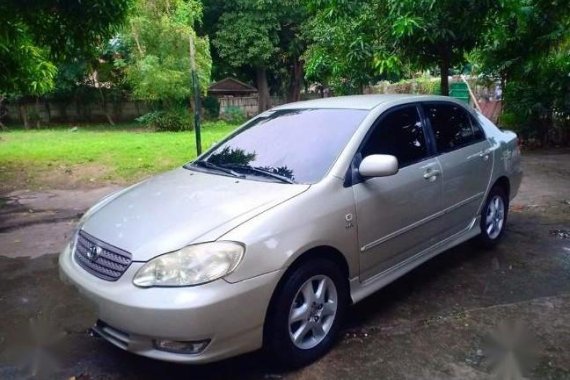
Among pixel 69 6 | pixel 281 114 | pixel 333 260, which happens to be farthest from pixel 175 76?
pixel 333 260

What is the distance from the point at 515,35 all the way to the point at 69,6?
8.04m

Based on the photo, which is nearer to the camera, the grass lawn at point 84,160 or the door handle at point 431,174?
the door handle at point 431,174

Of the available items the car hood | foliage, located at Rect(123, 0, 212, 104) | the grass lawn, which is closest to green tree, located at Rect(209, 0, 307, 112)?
foliage, located at Rect(123, 0, 212, 104)

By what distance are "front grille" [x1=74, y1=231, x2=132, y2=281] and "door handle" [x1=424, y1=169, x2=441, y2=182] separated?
226cm

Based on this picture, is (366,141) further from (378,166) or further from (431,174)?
(431,174)

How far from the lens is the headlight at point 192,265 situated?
8.46 feet

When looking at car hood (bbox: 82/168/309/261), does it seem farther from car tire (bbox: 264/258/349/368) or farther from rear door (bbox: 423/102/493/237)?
rear door (bbox: 423/102/493/237)

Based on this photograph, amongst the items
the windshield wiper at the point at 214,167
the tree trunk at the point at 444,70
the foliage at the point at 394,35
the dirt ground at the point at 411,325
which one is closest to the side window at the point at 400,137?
the windshield wiper at the point at 214,167

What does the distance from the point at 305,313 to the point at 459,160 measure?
2.08m

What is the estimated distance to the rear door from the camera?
412 centimetres

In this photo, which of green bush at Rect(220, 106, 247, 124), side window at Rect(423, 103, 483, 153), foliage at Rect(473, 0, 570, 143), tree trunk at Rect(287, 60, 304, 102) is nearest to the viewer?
side window at Rect(423, 103, 483, 153)

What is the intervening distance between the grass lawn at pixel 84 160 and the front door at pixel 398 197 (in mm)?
6395

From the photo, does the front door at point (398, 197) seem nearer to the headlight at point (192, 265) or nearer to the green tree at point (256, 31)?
the headlight at point (192, 265)

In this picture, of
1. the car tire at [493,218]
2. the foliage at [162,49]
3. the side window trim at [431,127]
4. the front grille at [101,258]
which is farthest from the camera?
the foliage at [162,49]
